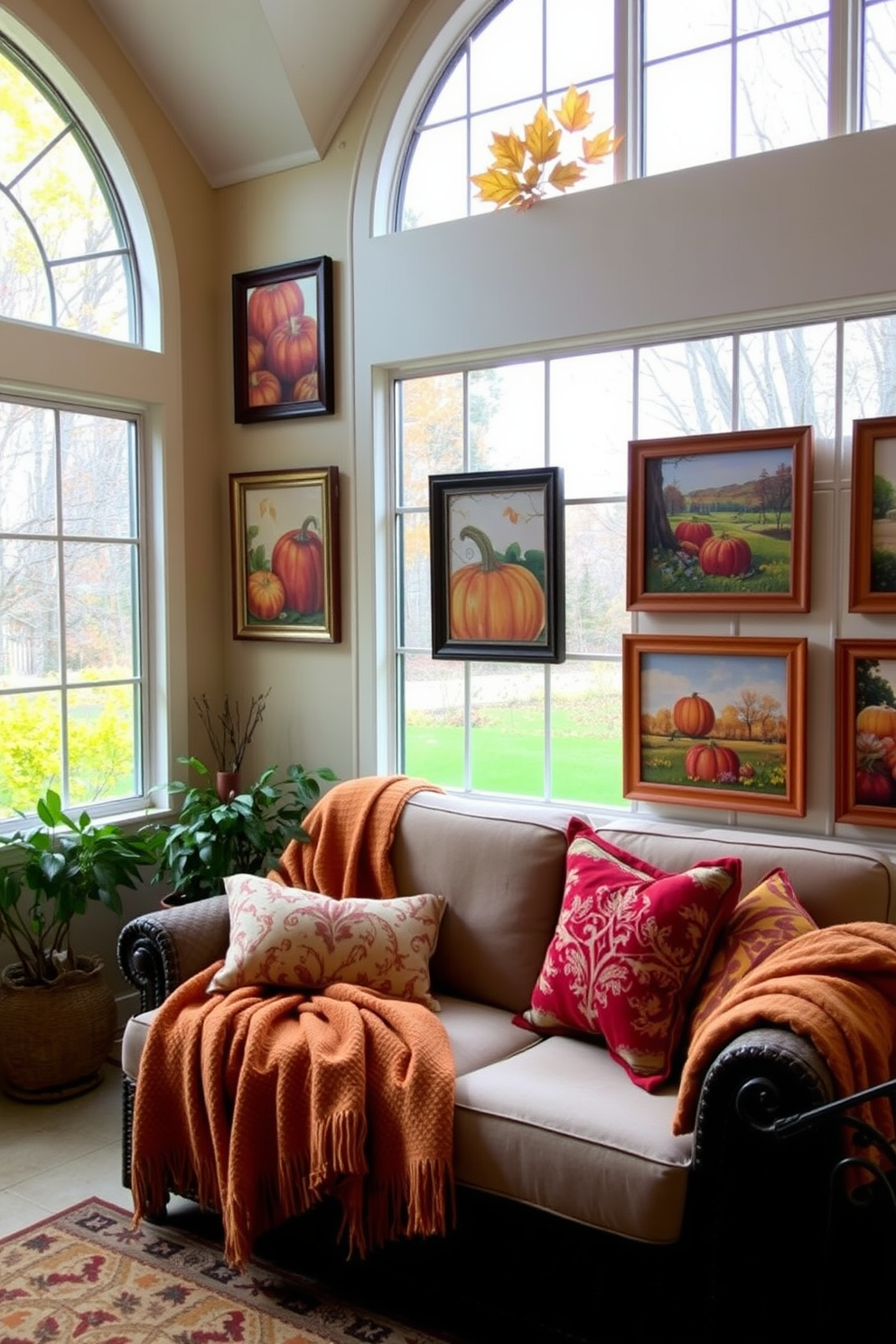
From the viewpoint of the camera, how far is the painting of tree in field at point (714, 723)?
117 inches

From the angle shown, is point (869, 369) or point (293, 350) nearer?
point (869, 369)

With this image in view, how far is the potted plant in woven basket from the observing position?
3268mm

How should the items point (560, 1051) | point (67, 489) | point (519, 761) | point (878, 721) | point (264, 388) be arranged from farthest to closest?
1. point (264, 388)
2. point (67, 489)
3. point (519, 761)
4. point (878, 721)
5. point (560, 1051)

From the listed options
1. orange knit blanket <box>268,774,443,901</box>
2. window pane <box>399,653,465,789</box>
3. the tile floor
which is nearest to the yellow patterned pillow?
orange knit blanket <box>268,774,443,901</box>

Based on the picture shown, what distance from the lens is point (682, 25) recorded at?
3.13 m

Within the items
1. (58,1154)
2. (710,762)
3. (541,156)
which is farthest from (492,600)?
(58,1154)

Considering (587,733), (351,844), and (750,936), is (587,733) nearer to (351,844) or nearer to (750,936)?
(351,844)

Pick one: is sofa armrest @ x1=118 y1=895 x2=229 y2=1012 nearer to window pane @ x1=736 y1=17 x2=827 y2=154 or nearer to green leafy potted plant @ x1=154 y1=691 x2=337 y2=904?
green leafy potted plant @ x1=154 y1=691 x2=337 y2=904

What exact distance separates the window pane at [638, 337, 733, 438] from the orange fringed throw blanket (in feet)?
4.78

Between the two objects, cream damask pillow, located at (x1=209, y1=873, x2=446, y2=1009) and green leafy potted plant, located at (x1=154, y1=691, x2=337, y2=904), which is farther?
green leafy potted plant, located at (x1=154, y1=691, x2=337, y2=904)

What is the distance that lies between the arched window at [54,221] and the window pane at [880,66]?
2256 mm

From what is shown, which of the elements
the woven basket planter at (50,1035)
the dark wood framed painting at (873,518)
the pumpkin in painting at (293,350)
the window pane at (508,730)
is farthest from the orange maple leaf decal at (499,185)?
the woven basket planter at (50,1035)

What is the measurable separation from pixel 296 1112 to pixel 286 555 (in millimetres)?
1984

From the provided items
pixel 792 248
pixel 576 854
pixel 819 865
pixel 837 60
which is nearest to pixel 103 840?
pixel 576 854
